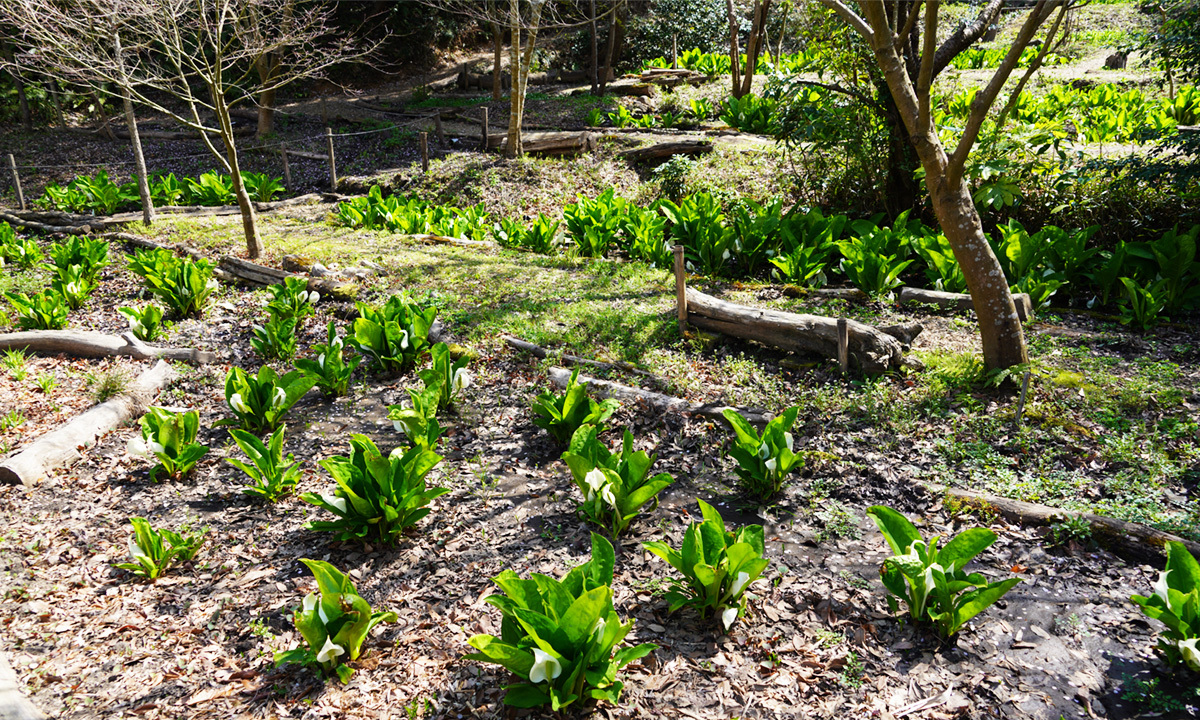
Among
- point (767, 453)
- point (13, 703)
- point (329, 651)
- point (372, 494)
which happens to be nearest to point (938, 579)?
point (767, 453)

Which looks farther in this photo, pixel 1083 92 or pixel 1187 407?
pixel 1083 92

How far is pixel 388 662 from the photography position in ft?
9.34

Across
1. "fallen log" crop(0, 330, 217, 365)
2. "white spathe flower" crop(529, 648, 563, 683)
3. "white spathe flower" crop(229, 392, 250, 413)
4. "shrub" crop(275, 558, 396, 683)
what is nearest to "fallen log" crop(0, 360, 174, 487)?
"fallen log" crop(0, 330, 217, 365)

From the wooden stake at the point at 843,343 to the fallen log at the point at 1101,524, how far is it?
137cm

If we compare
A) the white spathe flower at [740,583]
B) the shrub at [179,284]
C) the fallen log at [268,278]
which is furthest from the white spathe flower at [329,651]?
the shrub at [179,284]

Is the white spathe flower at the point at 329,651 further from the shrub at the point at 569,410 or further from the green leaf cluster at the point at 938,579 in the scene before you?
the green leaf cluster at the point at 938,579

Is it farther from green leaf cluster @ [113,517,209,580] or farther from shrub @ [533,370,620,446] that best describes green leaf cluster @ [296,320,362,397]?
green leaf cluster @ [113,517,209,580]

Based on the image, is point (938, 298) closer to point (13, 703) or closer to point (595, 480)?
point (595, 480)

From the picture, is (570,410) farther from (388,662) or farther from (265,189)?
(265,189)

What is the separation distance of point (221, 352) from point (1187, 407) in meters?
7.16

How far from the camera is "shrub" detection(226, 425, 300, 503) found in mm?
3746

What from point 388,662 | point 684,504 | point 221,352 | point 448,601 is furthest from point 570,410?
point 221,352

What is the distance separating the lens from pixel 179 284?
22.2 feet

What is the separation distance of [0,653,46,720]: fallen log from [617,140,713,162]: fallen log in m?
12.2
